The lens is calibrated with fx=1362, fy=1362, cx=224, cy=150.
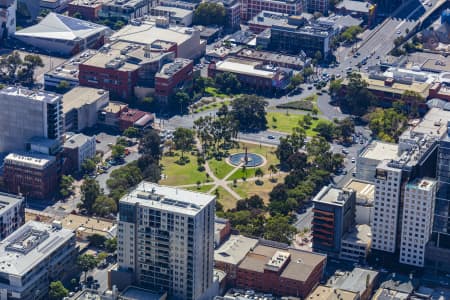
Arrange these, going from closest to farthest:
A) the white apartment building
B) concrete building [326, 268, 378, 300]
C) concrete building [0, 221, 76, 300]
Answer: the white apartment building, concrete building [0, 221, 76, 300], concrete building [326, 268, 378, 300]

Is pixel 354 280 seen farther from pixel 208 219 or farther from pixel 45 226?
pixel 45 226

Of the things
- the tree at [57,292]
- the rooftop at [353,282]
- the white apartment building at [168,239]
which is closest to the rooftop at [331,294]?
the rooftop at [353,282]

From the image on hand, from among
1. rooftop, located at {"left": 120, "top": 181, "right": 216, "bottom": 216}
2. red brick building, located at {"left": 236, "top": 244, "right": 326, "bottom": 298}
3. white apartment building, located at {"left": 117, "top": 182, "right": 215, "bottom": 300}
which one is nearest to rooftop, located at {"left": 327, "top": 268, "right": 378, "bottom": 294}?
red brick building, located at {"left": 236, "top": 244, "right": 326, "bottom": 298}

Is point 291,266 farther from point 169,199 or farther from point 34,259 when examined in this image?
point 34,259

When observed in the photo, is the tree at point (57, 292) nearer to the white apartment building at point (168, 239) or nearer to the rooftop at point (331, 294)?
the white apartment building at point (168, 239)

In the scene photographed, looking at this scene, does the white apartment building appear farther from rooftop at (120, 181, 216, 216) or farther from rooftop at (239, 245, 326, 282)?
rooftop at (239, 245, 326, 282)

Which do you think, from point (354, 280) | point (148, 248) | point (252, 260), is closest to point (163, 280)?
point (148, 248)
